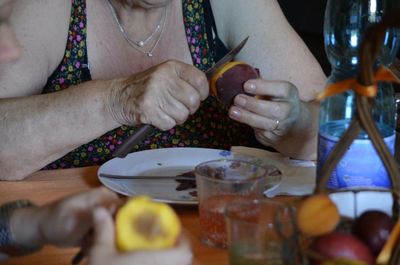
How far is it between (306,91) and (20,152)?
0.66 metres

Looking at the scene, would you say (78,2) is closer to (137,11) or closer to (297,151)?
(137,11)

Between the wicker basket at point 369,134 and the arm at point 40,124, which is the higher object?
the wicker basket at point 369,134

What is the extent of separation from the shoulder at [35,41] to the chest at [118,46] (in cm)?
9

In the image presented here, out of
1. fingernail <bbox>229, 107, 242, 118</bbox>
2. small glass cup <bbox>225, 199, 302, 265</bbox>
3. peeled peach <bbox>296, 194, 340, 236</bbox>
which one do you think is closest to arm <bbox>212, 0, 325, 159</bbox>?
fingernail <bbox>229, 107, 242, 118</bbox>

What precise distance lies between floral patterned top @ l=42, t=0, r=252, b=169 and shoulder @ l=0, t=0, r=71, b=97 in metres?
0.04

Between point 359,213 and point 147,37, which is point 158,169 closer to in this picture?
point 147,37

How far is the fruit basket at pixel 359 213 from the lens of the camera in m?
0.59

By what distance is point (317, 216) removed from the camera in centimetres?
62

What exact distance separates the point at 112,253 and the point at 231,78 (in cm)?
63

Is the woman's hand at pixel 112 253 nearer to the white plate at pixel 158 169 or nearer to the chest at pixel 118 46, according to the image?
the white plate at pixel 158 169

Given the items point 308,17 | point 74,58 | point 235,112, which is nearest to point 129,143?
point 235,112

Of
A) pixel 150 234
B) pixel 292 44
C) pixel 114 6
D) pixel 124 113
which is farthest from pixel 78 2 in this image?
pixel 150 234

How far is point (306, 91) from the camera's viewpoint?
4.73 ft

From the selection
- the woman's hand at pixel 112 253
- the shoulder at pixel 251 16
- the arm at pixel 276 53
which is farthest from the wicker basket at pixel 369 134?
the shoulder at pixel 251 16
